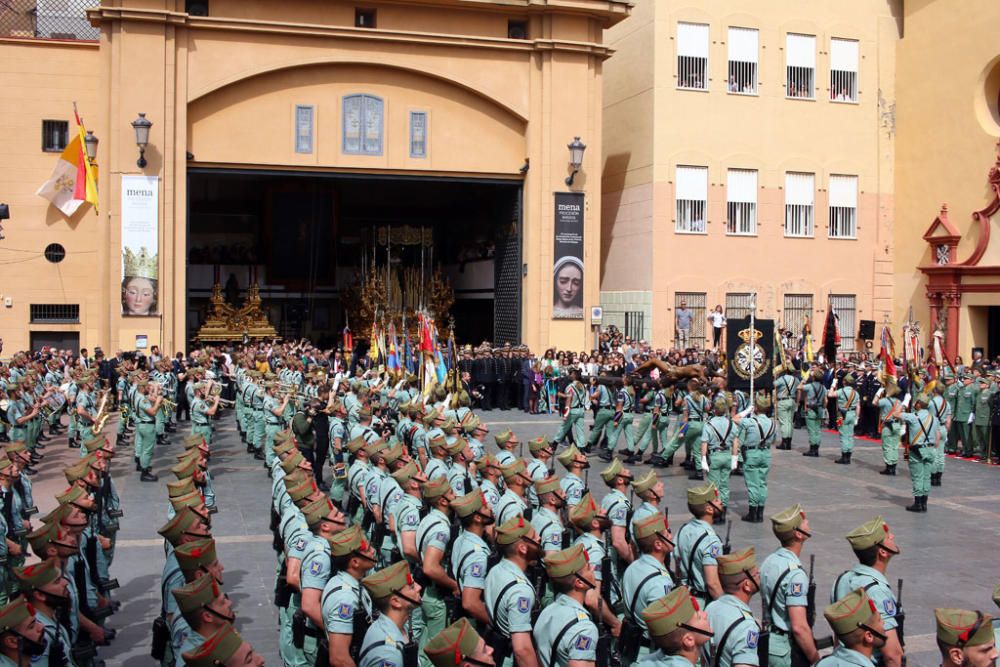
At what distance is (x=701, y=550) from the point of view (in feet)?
26.3

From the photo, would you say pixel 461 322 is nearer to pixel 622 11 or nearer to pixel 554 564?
pixel 622 11

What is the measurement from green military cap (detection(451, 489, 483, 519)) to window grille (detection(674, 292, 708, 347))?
2397 centimetres

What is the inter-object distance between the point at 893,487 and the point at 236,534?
10.4 meters

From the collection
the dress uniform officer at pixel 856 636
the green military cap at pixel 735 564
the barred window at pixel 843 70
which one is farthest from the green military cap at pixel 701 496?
the barred window at pixel 843 70

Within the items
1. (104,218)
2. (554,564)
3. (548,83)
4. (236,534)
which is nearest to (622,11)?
(548,83)

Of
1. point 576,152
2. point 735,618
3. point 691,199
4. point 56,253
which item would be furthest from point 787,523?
point 56,253

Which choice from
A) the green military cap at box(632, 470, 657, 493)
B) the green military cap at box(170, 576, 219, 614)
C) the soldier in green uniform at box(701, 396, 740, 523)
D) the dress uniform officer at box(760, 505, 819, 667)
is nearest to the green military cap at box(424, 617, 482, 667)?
the green military cap at box(170, 576, 219, 614)

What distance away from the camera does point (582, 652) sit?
19.8 ft

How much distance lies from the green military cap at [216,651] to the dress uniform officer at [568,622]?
1.81 metres

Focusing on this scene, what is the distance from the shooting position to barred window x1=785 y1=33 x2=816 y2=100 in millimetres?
32094

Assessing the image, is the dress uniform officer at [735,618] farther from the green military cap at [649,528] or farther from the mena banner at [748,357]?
the mena banner at [748,357]

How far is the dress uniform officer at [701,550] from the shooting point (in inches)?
312

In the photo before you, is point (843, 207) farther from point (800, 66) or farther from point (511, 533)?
point (511, 533)

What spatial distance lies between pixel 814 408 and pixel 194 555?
15.0 meters
